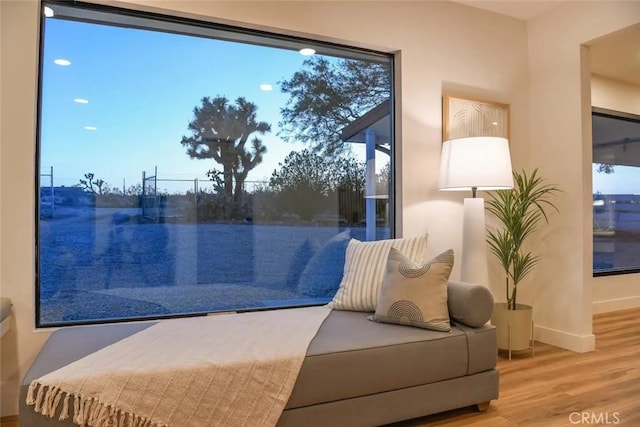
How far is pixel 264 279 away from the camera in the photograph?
2.89m

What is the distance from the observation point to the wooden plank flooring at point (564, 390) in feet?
6.82

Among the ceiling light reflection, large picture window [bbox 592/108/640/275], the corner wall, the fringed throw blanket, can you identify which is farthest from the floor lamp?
large picture window [bbox 592/108/640/275]

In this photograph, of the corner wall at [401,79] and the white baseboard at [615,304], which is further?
the white baseboard at [615,304]

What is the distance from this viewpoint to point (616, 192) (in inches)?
190

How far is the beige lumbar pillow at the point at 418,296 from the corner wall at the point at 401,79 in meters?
0.89

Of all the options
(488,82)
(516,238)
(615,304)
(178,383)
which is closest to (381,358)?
(178,383)

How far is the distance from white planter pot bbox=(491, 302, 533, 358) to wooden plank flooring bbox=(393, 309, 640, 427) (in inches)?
4.1

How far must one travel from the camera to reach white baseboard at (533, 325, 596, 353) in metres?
3.13

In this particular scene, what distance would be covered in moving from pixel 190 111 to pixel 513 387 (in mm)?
2696

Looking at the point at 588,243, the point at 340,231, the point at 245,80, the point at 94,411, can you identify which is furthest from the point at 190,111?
the point at 588,243

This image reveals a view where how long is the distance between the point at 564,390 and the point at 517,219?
4.08ft

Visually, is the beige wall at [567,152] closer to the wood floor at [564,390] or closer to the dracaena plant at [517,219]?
the dracaena plant at [517,219]

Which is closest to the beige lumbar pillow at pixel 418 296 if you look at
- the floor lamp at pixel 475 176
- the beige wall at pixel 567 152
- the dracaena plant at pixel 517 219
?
the floor lamp at pixel 475 176

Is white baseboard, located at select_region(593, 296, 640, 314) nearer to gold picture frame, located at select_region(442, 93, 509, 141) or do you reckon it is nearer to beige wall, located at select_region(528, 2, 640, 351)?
beige wall, located at select_region(528, 2, 640, 351)
